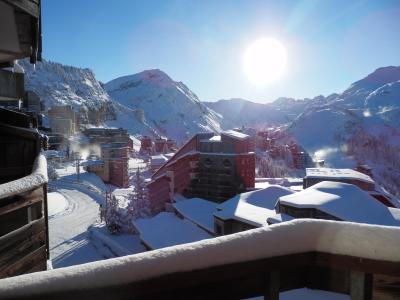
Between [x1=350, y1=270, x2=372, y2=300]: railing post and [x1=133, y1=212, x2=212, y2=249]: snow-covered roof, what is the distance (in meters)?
16.2

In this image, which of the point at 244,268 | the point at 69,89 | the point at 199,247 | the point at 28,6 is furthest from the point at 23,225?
the point at 69,89

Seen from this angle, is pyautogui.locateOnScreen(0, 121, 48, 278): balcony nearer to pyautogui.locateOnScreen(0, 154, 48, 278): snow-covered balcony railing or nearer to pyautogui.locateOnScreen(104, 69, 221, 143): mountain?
pyautogui.locateOnScreen(0, 154, 48, 278): snow-covered balcony railing

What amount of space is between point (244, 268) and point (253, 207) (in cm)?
1702

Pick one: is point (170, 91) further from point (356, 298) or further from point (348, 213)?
point (356, 298)

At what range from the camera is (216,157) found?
26.5m

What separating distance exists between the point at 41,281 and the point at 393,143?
324 ft

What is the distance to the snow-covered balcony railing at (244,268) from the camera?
1.54m

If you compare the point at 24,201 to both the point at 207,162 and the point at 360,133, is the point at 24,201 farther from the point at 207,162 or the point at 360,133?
the point at 360,133

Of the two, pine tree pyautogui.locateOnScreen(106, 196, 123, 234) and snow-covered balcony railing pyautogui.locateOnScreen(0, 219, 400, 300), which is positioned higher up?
snow-covered balcony railing pyautogui.locateOnScreen(0, 219, 400, 300)

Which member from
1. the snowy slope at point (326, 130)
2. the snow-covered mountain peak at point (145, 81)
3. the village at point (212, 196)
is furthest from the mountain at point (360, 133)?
the snow-covered mountain peak at point (145, 81)

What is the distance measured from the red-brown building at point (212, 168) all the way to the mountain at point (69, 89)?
A: 2403 inches

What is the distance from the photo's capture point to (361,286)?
1.90 metres

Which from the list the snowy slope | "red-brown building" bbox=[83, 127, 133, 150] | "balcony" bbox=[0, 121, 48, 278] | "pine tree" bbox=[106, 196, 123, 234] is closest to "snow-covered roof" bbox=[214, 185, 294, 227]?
"pine tree" bbox=[106, 196, 123, 234]

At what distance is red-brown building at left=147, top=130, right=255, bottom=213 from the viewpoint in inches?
1006
